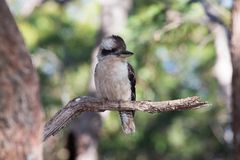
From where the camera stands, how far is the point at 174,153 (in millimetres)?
19453

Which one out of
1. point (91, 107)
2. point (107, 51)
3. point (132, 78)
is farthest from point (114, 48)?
point (91, 107)

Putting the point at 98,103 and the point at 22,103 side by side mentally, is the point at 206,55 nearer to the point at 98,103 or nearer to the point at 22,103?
the point at 98,103

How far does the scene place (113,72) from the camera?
7371 mm

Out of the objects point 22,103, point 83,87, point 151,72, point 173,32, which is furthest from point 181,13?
point 22,103

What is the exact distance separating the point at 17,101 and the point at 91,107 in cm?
303

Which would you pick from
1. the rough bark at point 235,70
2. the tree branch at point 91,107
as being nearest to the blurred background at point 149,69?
the rough bark at point 235,70

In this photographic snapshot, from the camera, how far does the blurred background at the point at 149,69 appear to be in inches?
536

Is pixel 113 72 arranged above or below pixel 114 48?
A: below

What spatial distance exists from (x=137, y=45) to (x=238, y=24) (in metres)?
5.42

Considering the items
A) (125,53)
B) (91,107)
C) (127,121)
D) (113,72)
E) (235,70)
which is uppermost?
(125,53)

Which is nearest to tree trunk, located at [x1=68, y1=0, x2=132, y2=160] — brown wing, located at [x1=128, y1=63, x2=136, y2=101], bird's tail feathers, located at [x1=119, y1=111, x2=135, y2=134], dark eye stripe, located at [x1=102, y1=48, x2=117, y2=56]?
bird's tail feathers, located at [x1=119, y1=111, x2=135, y2=134]

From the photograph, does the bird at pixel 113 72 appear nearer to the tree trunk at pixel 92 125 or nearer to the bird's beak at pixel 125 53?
the bird's beak at pixel 125 53

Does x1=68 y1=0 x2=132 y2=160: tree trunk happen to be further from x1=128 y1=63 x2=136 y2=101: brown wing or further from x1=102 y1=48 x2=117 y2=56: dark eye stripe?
x1=102 y1=48 x2=117 y2=56: dark eye stripe

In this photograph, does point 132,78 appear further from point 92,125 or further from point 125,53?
point 92,125
